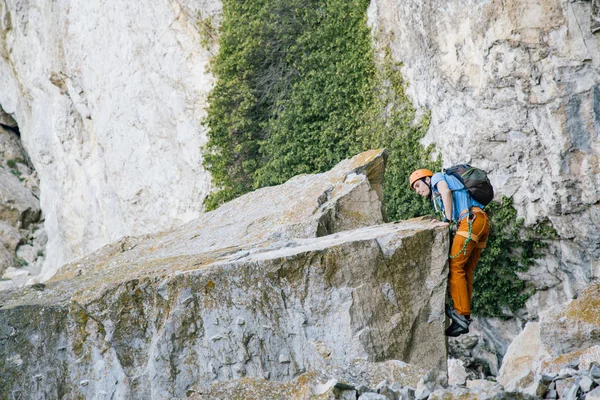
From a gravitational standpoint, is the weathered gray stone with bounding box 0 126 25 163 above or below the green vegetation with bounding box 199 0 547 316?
above

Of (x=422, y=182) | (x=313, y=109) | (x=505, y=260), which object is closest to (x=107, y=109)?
(x=313, y=109)

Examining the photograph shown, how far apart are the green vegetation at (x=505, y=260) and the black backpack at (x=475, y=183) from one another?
6.23 metres

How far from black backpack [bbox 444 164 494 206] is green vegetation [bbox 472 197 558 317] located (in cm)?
623

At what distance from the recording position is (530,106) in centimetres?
1350

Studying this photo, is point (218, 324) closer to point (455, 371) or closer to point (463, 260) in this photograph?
point (463, 260)

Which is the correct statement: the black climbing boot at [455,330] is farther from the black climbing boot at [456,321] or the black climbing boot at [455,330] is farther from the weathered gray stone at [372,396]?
the weathered gray stone at [372,396]

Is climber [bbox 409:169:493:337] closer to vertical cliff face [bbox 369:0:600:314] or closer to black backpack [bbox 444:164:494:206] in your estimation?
black backpack [bbox 444:164:494:206]

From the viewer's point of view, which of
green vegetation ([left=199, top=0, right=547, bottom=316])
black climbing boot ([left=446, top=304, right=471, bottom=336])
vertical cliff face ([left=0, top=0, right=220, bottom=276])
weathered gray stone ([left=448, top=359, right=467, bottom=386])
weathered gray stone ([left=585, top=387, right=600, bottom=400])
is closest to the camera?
weathered gray stone ([left=585, top=387, right=600, bottom=400])

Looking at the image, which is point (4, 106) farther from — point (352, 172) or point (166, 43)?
point (352, 172)

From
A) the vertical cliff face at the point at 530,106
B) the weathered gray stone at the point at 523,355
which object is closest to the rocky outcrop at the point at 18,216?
the vertical cliff face at the point at 530,106

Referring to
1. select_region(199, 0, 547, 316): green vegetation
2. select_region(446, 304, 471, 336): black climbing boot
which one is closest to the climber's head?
select_region(446, 304, 471, 336): black climbing boot

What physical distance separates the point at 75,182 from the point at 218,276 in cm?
2190

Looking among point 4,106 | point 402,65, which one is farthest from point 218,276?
point 4,106

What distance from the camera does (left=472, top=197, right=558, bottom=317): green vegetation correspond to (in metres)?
14.4
